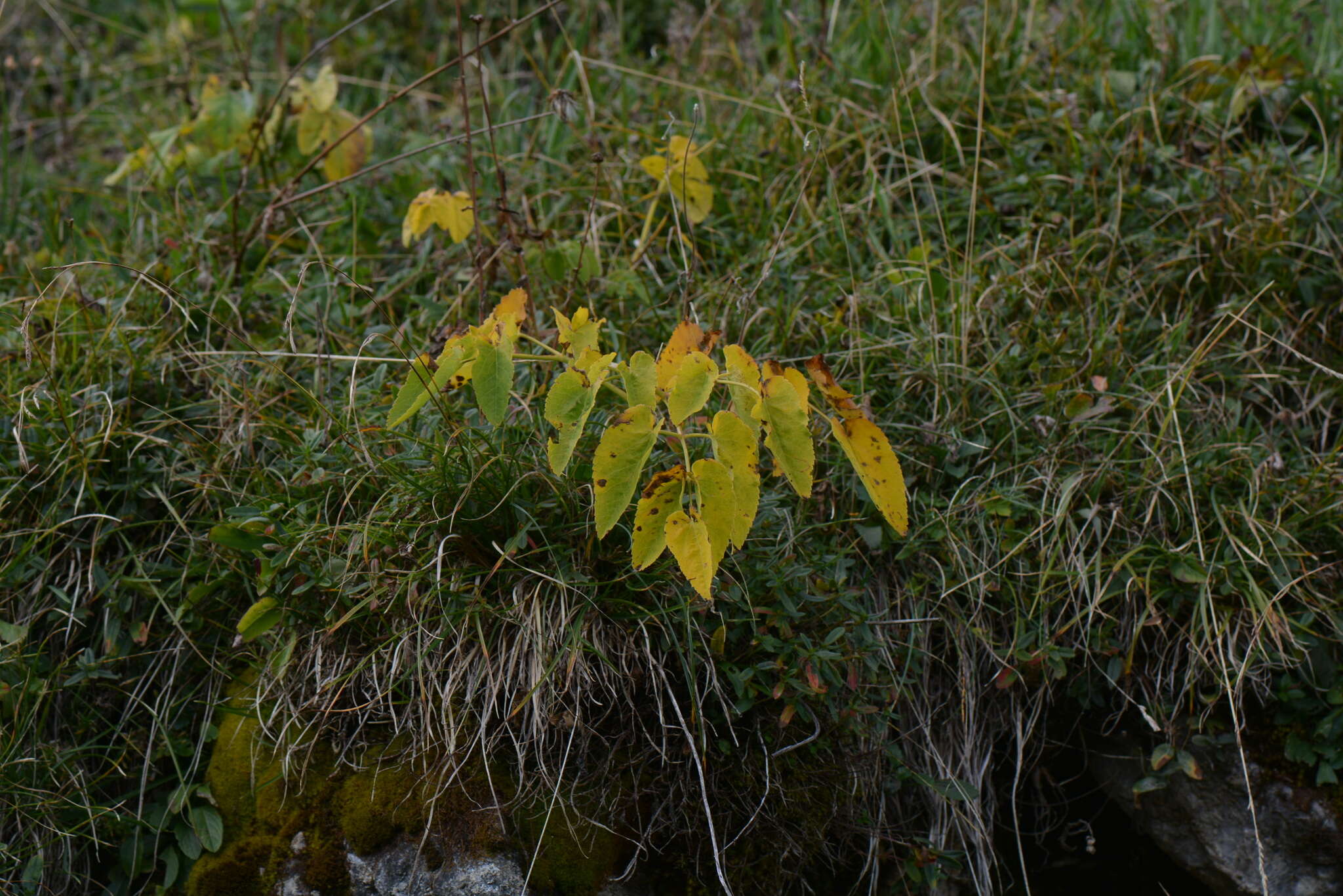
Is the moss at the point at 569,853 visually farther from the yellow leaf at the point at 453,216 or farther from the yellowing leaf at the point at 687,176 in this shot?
the yellowing leaf at the point at 687,176

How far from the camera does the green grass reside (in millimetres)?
1819

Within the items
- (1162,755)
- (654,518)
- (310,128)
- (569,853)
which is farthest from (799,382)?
(310,128)

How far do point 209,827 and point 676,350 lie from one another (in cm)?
118

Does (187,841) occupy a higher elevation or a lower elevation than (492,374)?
lower

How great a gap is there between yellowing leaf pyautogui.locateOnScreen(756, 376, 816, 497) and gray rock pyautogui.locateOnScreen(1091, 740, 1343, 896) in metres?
1.18

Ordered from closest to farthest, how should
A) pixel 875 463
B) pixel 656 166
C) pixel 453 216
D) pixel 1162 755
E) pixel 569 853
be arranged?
pixel 875 463, pixel 569 853, pixel 1162 755, pixel 453 216, pixel 656 166

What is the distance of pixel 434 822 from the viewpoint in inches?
69.3

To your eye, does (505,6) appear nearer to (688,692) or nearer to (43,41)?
(43,41)

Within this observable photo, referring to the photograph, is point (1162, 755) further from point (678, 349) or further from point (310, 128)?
point (310, 128)

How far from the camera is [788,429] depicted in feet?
4.68

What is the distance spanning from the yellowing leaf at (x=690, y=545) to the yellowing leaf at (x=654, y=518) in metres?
0.02

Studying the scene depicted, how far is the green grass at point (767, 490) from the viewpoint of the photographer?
182 cm

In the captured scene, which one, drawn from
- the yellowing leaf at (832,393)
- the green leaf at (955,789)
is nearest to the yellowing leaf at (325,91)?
the yellowing leaf at (832,393)

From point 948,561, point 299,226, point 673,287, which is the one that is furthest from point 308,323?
point 948,561
